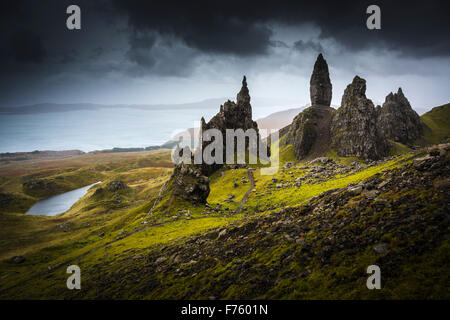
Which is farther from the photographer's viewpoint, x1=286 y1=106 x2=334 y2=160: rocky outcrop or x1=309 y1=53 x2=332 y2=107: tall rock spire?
x1=309 y1=53 x2=332 y2=107: tall rock spire

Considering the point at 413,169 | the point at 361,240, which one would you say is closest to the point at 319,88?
the point at 413,169

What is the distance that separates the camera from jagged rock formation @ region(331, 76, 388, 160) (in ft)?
400

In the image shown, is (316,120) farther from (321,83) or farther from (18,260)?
(18,260)

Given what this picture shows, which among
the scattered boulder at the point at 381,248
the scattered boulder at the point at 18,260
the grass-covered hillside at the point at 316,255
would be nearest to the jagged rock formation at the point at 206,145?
the grass-covered hillside at the point at 316,255

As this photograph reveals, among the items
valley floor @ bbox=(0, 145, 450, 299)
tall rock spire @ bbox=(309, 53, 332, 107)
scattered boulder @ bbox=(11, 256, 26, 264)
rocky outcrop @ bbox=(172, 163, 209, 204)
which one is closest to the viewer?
valley floor @ bbox=(0, 145, 450, 299)

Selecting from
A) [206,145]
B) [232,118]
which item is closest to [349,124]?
Result: [232,118]

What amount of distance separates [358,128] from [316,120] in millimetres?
43716

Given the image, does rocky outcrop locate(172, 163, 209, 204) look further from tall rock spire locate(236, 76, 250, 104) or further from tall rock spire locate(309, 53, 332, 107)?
tall rock spire locate(309, 53, 332, 107)

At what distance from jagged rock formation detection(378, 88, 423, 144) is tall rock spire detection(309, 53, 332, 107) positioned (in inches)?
2112

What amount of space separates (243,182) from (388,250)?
A: 3698 inches

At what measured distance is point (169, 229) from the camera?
56781 millimetres

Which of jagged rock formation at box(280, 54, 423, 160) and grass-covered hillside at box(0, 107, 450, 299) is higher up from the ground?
jagged rock formation at box(280, 54, 423, 160)

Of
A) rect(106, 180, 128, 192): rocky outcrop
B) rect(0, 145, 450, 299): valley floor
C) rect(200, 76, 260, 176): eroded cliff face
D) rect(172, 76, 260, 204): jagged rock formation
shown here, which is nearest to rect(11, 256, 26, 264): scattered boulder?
rect(0, 145, 450, 299): valley floor

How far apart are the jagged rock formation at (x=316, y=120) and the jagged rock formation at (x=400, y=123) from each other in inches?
2227
